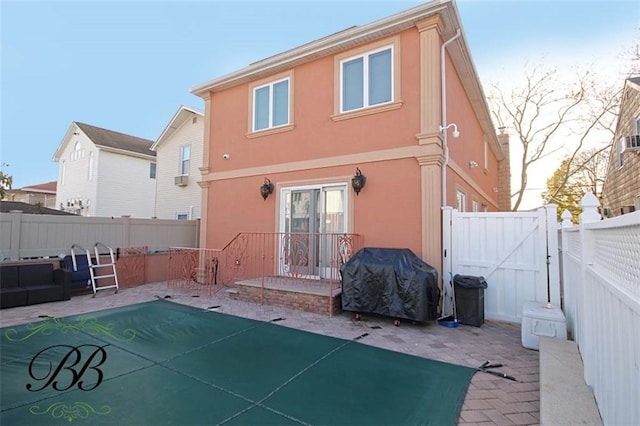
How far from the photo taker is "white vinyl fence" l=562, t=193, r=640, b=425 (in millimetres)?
1402

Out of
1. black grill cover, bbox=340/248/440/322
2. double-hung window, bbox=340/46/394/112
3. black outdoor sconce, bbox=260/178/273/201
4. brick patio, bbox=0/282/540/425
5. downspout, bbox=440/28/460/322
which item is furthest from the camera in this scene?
black outdoor sconce, bbox=260/178/273/201

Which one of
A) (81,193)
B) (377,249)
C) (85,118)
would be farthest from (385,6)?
(85,118)

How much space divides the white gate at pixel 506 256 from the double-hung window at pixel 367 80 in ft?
8.74

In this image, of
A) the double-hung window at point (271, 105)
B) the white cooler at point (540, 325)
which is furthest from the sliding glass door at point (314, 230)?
the white cooler at point (540, 325)

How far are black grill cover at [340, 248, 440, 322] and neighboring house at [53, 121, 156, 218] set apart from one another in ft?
54.6

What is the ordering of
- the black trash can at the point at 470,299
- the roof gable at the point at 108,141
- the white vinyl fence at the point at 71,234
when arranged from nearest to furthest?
the black trash can at the point at 470,299
the white vinyl fence at the point at 71,234
the roof gable at the point at 108,141

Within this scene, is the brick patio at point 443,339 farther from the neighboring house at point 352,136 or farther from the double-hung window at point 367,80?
the double-hung window at point 367,80

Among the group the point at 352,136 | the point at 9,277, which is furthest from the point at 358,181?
the point at 9,277

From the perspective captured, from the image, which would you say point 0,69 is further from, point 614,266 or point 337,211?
point 614,266

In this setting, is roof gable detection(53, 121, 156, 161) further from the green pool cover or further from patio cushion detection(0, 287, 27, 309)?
the green pool cover

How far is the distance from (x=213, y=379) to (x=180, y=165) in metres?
12.9

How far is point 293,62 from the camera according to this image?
285 inches

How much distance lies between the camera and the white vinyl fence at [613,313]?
140 centimetres

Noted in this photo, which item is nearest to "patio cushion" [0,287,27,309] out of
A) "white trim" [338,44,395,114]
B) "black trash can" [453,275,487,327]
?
"white trim" [338,44,395,114]
